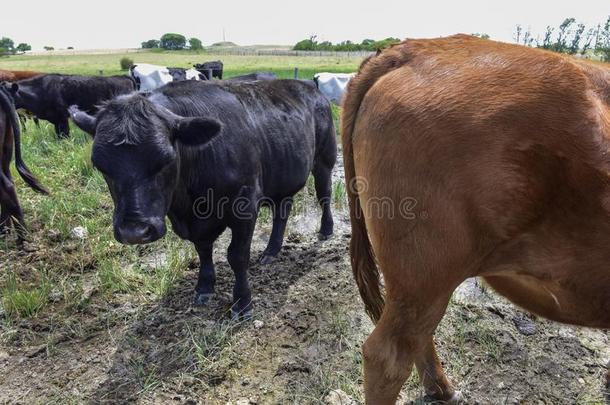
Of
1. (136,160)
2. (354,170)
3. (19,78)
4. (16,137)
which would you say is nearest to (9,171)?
(16,137)

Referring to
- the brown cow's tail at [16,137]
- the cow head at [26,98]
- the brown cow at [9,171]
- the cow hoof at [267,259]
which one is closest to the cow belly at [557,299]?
the cow hoof at [267,259]

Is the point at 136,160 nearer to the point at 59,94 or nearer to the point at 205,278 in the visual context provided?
the point at 205,278

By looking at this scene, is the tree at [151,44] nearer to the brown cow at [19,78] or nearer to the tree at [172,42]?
the tree at [172,42]

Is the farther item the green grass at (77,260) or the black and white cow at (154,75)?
the black and white cow at (154,75)

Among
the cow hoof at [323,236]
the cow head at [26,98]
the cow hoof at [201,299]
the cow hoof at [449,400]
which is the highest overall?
the cow head at [26,98]

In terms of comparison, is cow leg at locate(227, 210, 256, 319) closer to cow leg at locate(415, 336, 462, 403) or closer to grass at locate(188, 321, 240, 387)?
grass at locate(188, 321, 240, 387)

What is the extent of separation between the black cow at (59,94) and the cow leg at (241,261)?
1000 centimetres

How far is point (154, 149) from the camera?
2553 mm

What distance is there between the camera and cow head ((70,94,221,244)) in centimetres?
250

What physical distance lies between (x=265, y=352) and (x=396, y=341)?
140 cm

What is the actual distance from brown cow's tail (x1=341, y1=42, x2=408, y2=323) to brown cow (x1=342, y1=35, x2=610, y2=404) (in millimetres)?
12

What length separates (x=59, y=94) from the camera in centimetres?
1225

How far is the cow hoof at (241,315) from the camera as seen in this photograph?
328cm

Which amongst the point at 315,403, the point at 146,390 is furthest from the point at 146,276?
the point at 315,403
